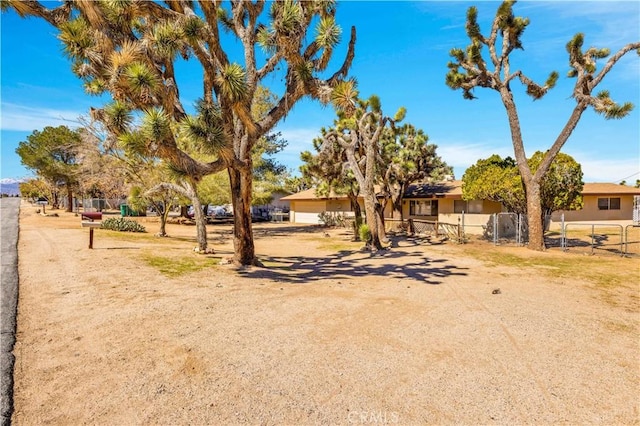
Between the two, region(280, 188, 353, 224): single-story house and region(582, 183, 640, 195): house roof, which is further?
region(280, 188, 353, 224): single-story house

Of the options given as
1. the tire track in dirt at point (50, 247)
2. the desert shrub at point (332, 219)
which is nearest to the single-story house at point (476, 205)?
the desert shrub at point (332, 219)

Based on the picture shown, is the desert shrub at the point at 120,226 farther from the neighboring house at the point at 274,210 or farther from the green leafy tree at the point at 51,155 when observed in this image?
the green leafy tree at the point at 51,155

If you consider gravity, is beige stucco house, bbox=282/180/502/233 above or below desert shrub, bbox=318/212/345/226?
above

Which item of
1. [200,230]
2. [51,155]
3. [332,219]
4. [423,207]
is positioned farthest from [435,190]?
[51,155]

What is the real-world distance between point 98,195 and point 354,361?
202 feet

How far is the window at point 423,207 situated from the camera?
27.7m

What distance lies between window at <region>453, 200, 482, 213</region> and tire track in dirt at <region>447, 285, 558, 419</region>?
57.8 feet

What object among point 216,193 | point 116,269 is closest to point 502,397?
point 116,269

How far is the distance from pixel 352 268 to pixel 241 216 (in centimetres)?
424

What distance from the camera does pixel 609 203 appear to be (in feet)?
85.4

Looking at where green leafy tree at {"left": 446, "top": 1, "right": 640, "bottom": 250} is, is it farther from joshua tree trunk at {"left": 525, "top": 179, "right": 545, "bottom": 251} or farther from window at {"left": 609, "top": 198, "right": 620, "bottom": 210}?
window at {"left": 609, "top": 198, "right": 620, "bottom": 210}

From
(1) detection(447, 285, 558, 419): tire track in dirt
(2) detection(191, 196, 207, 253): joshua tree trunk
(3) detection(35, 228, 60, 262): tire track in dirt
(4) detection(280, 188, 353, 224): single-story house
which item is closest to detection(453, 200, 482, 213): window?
(4) detection(280, 188, 353, 224): single-story house

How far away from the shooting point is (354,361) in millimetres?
4719

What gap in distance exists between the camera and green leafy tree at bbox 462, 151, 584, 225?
1772 centimetres
